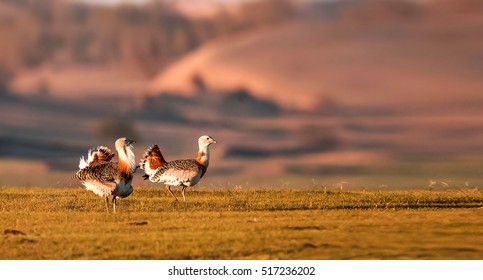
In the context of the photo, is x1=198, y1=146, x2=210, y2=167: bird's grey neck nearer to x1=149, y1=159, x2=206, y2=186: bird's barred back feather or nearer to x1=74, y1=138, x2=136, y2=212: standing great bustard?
x1=149, y1=159, x2=206, y2=186: bird's barred back feather

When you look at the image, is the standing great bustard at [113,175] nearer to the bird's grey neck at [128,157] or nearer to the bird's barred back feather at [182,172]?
the bird's grey neck at [128,157]

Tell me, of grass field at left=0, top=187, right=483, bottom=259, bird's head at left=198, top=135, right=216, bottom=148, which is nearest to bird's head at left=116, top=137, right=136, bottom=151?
grass field at left=0, top=187, right=483, bottom=259

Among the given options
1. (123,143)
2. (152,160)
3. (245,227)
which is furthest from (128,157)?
(245,227)

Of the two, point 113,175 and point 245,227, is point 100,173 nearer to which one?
point 113,175

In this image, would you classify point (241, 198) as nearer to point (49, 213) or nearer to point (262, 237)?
point (49, 213)

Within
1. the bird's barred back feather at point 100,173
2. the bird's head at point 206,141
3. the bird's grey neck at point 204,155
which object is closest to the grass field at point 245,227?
the bird's barred back feather at point 100,173

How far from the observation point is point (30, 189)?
33250 mm

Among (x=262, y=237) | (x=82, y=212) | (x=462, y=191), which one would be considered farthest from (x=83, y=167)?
(x=462, y=191)

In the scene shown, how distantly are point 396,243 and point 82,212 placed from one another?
10.7 m

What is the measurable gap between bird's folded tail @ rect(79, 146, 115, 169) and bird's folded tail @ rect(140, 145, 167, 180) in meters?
2.68

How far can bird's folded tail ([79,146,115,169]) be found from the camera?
27672 millimetres

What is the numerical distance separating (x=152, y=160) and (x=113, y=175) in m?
5.79

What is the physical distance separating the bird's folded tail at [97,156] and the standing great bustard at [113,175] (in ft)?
3.66
